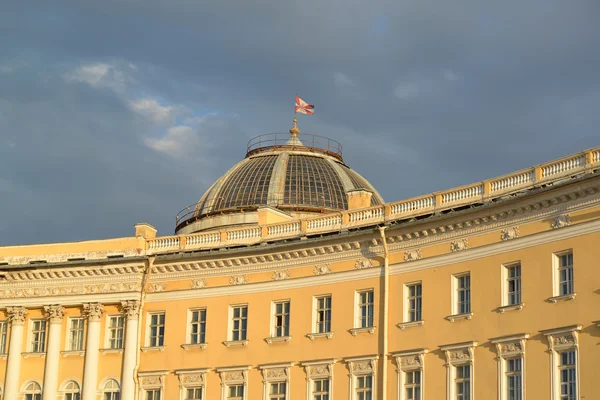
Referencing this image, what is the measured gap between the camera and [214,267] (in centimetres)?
5259

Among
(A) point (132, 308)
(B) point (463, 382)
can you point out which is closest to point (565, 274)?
(B) point (463, 382)

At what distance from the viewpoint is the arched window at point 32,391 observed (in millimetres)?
55094

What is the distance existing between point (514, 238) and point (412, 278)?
5195mm

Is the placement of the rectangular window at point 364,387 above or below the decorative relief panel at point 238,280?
below

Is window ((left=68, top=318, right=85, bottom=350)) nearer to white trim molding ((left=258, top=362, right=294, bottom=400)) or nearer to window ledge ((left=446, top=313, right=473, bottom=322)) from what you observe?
white trim molding ((left=258, top=362, right=294, bottom=400))

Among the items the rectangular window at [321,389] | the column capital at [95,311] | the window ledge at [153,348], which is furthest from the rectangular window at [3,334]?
the rectangular window at [321,389]

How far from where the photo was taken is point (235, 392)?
50469 mm

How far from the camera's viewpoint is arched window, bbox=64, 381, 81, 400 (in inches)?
2137

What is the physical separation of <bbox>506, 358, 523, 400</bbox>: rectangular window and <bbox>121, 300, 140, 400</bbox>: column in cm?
1845

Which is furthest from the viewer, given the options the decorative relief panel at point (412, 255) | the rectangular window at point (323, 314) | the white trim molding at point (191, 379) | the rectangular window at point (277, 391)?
the white trim molding at point (191, 379)

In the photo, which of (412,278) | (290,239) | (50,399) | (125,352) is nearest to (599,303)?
(412,278)

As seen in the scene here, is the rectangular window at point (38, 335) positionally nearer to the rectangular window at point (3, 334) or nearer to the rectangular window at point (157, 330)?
the rectangular window at point (3, 334)

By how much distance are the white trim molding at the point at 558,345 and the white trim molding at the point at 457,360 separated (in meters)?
3.45

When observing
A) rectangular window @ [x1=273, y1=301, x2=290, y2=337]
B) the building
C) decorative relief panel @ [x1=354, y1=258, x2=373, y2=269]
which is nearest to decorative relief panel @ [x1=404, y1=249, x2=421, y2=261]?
the building
